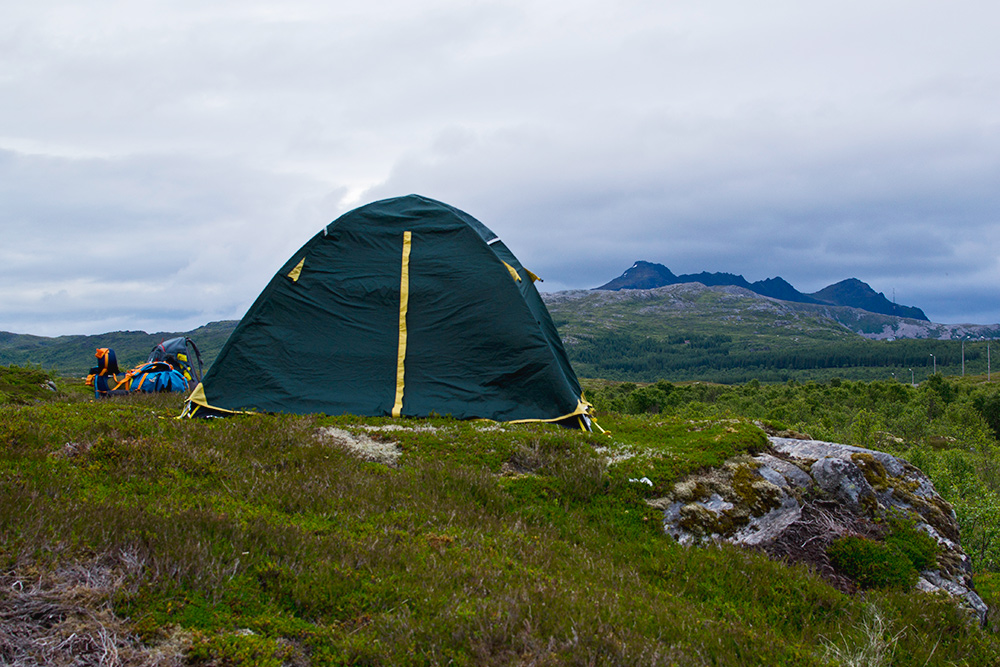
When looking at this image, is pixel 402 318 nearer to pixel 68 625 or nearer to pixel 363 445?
pixel 363 445

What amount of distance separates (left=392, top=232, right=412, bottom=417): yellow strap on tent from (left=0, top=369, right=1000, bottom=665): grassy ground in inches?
139

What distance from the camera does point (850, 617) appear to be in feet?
20.7

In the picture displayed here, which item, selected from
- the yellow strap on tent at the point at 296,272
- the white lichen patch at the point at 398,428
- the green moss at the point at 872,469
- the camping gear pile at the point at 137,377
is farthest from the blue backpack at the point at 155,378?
the green moss at the point at 872,469

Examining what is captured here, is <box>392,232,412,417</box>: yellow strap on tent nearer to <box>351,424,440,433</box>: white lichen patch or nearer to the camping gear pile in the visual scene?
<box>351,424,440,433</box>: white lichen patch

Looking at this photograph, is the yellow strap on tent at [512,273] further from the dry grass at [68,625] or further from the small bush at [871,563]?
the dry grass at [68,625]

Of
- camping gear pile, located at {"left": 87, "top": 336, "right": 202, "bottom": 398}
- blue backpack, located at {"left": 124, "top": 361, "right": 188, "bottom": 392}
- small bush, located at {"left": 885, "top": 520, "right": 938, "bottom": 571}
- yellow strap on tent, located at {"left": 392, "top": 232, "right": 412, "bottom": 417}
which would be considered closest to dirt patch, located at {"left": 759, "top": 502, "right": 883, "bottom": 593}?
small bush, located at {"left": 885, "top": 520, "right": 938, "bottom": 571}

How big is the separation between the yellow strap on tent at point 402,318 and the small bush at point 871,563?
9.13 m

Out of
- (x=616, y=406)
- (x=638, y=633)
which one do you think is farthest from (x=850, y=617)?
(x=616, y=406)

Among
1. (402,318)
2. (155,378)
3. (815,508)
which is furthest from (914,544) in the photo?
(155,378)

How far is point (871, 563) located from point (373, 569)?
6.87 meters

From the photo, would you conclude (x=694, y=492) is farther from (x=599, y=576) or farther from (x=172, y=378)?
(x=172, y=378)

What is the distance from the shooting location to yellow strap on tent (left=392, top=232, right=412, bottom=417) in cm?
1353

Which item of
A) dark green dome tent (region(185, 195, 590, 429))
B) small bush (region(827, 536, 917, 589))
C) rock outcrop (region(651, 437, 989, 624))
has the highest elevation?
dark green dome tent (region(185, 195, 590, 429))

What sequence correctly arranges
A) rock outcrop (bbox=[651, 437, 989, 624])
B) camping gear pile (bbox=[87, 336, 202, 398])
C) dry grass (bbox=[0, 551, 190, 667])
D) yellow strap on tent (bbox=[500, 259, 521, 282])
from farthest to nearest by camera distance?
camping gear pile (bbox=[87, 336, 202, 398]) → yellow strap on tent (bbox=[500, 259, 521, 282]) → rock outcrop (bbox=[651, 437, 989, 624]) → dry grass (bbox=[0, 551, 190, 667])
